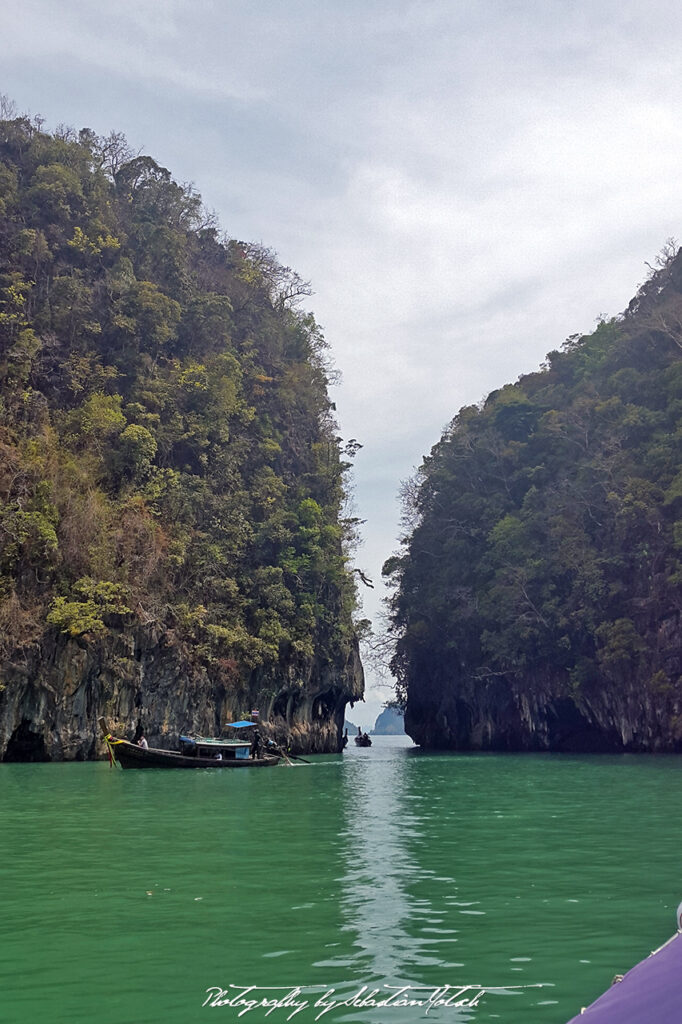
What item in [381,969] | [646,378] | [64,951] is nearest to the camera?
[381,969]

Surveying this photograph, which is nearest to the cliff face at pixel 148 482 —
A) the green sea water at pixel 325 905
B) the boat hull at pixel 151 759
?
the boat hull at pixel 151 759

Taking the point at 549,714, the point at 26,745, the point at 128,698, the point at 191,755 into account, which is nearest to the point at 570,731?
the point at 549,714

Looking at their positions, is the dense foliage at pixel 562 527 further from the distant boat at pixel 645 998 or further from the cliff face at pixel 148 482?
the distant boat at pixel 645 998

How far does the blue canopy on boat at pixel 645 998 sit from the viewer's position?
3883 millimetres

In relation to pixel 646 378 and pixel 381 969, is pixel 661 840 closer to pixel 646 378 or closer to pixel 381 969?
pixel 381 969

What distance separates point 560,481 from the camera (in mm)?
46750

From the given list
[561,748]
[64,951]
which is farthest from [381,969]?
[561,748]

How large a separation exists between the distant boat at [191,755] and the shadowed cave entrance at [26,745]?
4838mm

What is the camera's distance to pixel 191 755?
30.7 metres

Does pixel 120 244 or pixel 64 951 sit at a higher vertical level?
pixel 120 244

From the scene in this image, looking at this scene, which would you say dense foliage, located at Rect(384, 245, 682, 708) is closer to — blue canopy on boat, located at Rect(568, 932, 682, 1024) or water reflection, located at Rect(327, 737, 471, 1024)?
water reflection, located at Rect(327, 737, 471, 1024)

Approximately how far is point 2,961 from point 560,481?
1662 inches

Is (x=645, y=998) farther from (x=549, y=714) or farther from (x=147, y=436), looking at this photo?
(x=549, y=714)

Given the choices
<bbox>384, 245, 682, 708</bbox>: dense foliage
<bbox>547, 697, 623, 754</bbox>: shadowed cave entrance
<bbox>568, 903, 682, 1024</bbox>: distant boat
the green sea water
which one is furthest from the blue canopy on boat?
<bbox>547, 697, 623, 754</bbox>: shadowed cave entrance
